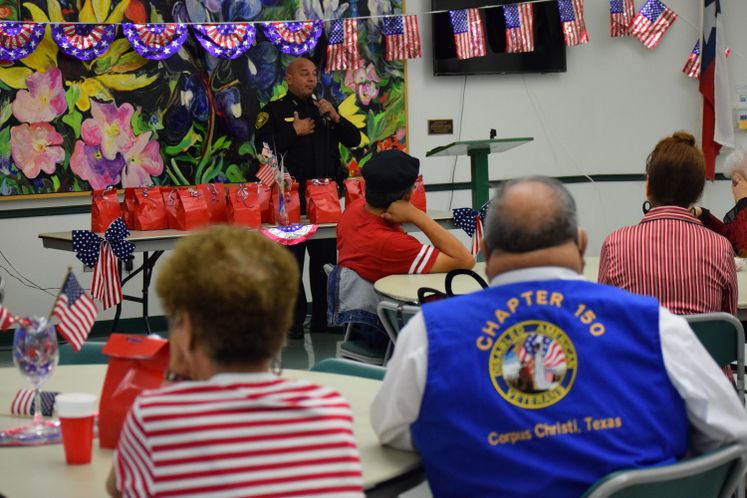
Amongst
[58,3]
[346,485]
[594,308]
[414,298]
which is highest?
[58,3]

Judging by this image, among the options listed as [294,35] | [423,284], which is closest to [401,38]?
[294,35]

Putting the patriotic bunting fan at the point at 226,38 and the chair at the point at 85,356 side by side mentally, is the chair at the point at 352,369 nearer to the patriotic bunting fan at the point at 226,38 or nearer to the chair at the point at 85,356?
the chair at the point at 85,356

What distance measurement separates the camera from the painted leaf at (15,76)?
21.7ft

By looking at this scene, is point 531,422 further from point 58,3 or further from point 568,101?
point 568,101

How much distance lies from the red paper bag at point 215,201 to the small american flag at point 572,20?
3.36 metres

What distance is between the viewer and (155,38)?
6965 mm

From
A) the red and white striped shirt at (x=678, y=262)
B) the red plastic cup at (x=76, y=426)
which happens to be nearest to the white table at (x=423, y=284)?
the red and white striped shirt at (x=678, y=262)

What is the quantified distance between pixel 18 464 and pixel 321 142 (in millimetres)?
5397

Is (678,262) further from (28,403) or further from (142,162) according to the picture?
(142,162)

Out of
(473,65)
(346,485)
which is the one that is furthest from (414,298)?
(473,65)

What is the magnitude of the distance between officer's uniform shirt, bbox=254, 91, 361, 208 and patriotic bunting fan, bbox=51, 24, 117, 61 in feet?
3.57

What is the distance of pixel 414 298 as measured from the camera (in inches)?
141

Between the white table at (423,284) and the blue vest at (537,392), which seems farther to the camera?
the white table at (423,284)

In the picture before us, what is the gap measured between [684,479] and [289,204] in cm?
482
